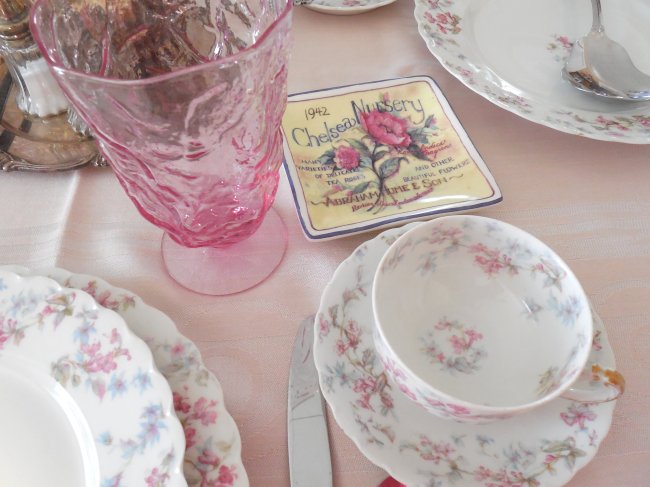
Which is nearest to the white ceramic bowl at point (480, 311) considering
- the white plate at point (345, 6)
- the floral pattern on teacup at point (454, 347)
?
the floral pattern on teacup at point (454, 347)

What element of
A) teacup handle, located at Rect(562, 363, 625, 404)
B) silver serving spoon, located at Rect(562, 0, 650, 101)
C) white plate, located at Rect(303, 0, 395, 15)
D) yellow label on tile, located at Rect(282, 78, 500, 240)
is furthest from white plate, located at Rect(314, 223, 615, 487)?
white plate, located at Rect(303, 0, 395, 15)

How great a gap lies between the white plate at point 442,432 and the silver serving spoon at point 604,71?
250 mm

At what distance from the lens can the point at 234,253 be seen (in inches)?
17.4

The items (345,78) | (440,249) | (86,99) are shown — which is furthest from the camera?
(345,78)

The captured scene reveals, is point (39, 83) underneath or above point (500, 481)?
above

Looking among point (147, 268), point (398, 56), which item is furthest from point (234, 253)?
point (398, 56)

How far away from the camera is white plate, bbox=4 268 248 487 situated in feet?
0.99

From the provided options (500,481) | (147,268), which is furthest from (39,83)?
(500,481)

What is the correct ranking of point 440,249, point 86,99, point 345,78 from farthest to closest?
point 345,78 → point 440,249 → point 86,99

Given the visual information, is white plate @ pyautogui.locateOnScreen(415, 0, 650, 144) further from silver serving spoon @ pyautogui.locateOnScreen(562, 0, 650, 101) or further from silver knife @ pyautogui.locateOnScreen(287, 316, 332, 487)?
silver knife @ pyautogui.locateOnScreen(287, 316, 332, 487)

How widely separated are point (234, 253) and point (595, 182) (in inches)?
12.3

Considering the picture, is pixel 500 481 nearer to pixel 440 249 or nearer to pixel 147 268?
pixel 440 249

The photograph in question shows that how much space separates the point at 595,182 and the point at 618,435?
0.73 ft

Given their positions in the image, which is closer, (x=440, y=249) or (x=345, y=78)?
(x=440, y=249)
